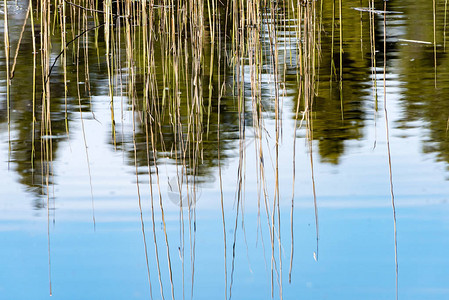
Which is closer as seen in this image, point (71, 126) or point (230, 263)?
point (230, 263)

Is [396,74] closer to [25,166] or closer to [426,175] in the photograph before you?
[426,175]

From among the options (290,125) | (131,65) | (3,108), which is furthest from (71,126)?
(131,65)

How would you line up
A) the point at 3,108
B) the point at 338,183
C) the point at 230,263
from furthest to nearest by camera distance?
the point at 3,108 < the point at 338,183 < the point at 230,263

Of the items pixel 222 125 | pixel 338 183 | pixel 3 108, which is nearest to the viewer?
pixel 338 183

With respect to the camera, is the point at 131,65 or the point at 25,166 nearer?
the point at 131,65

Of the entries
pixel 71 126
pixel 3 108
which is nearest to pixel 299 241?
pixel 71 126

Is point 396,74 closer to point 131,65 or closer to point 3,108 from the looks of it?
point 3,108

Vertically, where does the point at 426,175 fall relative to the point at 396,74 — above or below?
below

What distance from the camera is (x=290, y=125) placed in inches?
126

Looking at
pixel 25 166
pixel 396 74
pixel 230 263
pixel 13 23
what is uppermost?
pixel 13 23

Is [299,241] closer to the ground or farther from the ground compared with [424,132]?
closer to the ground

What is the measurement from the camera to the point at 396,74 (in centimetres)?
437

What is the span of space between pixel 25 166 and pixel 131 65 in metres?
0.78

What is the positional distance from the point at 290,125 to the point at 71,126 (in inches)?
39.4
